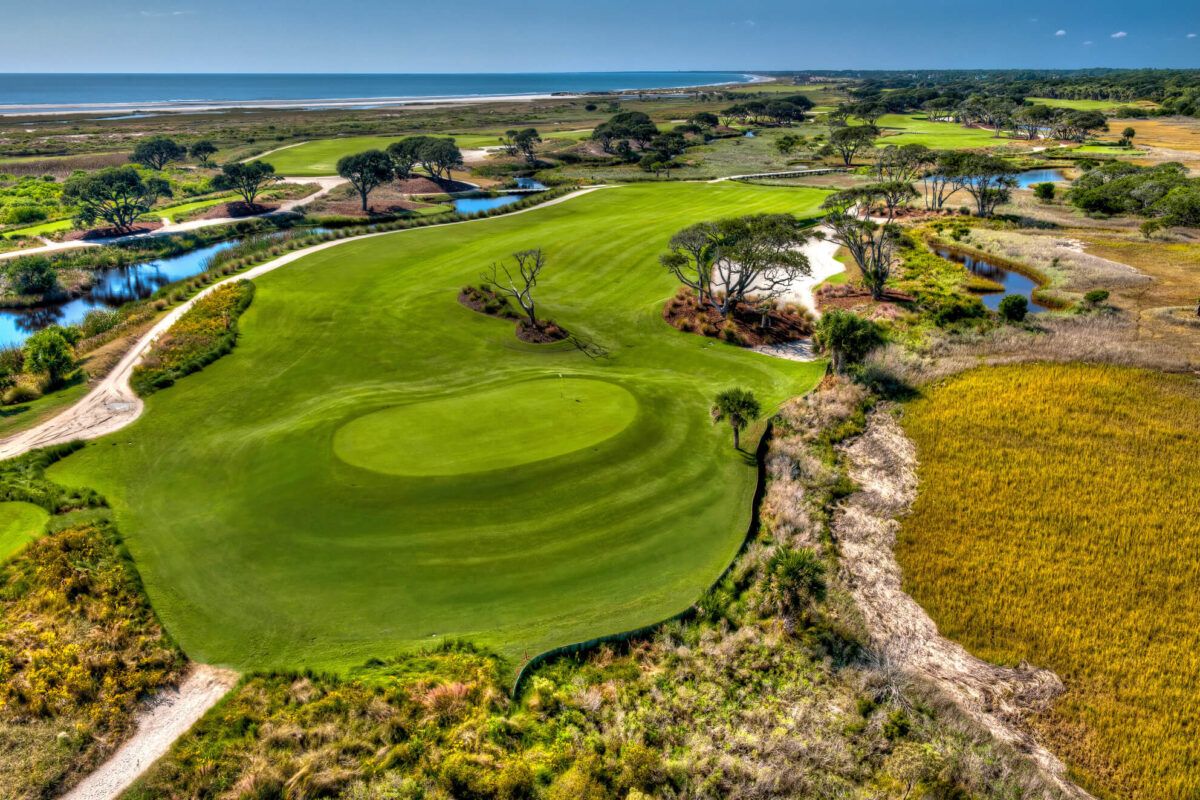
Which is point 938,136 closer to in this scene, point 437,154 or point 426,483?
point 437,154

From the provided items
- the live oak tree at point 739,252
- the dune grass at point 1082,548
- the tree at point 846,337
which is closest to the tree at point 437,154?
the live oak tree at point 739,252

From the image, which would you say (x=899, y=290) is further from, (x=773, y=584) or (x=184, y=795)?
(x=184, y=795)

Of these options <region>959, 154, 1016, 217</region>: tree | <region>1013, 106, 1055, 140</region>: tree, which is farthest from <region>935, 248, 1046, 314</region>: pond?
<region>1013, 106, 1055, 140</region>: tree

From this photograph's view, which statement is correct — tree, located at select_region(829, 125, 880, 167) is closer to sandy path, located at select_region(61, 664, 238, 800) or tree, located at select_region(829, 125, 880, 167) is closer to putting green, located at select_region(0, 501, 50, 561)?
putting green, located at select_region(0, 501, 50, 561)

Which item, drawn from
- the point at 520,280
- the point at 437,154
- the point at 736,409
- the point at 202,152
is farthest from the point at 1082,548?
the point at 202,152

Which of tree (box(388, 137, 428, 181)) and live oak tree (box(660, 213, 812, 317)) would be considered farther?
tree (box(388, 137, 428, 181))
